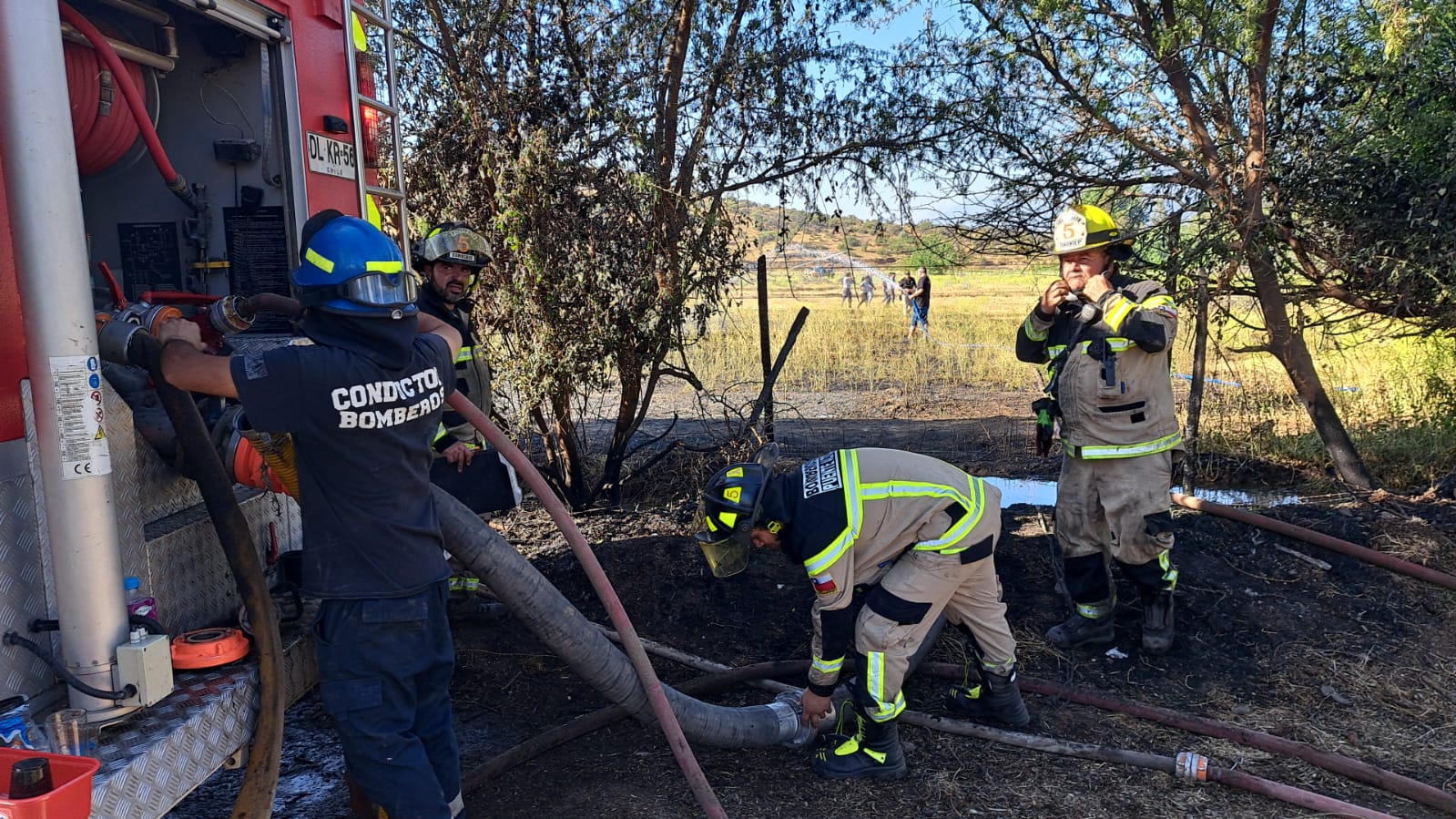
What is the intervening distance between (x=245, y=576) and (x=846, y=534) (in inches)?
72.8

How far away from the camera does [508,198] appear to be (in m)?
5.66

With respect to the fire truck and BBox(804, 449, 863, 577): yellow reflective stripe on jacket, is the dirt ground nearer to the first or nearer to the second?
BBox(804, 449, 863, 577): yellow reflective stripe on jacket

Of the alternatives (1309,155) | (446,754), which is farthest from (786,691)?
(1309,155)

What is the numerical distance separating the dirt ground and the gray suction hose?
216 mm

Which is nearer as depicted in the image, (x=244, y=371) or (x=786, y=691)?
(x=244, y=371)

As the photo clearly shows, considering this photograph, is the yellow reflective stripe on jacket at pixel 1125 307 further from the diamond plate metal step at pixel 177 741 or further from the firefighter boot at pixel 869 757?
the diamond plate metal step at pixel 177 741

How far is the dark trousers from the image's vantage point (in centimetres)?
266

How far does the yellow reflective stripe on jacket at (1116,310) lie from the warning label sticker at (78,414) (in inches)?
154

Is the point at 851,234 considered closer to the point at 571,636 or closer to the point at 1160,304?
the point at 1160,304

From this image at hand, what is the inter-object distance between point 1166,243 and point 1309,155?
3.22 feet

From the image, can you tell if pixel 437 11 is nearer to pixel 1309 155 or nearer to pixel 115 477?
pixel 115 477

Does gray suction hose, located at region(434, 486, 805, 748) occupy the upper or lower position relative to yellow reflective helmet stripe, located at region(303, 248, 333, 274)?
lower

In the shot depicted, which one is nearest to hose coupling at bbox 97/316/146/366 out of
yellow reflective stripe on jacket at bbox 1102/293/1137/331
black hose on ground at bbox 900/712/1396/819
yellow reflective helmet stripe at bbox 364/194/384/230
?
yellow reflective helmet stripe at bbox 364/194/384/230

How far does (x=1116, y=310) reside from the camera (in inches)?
180
